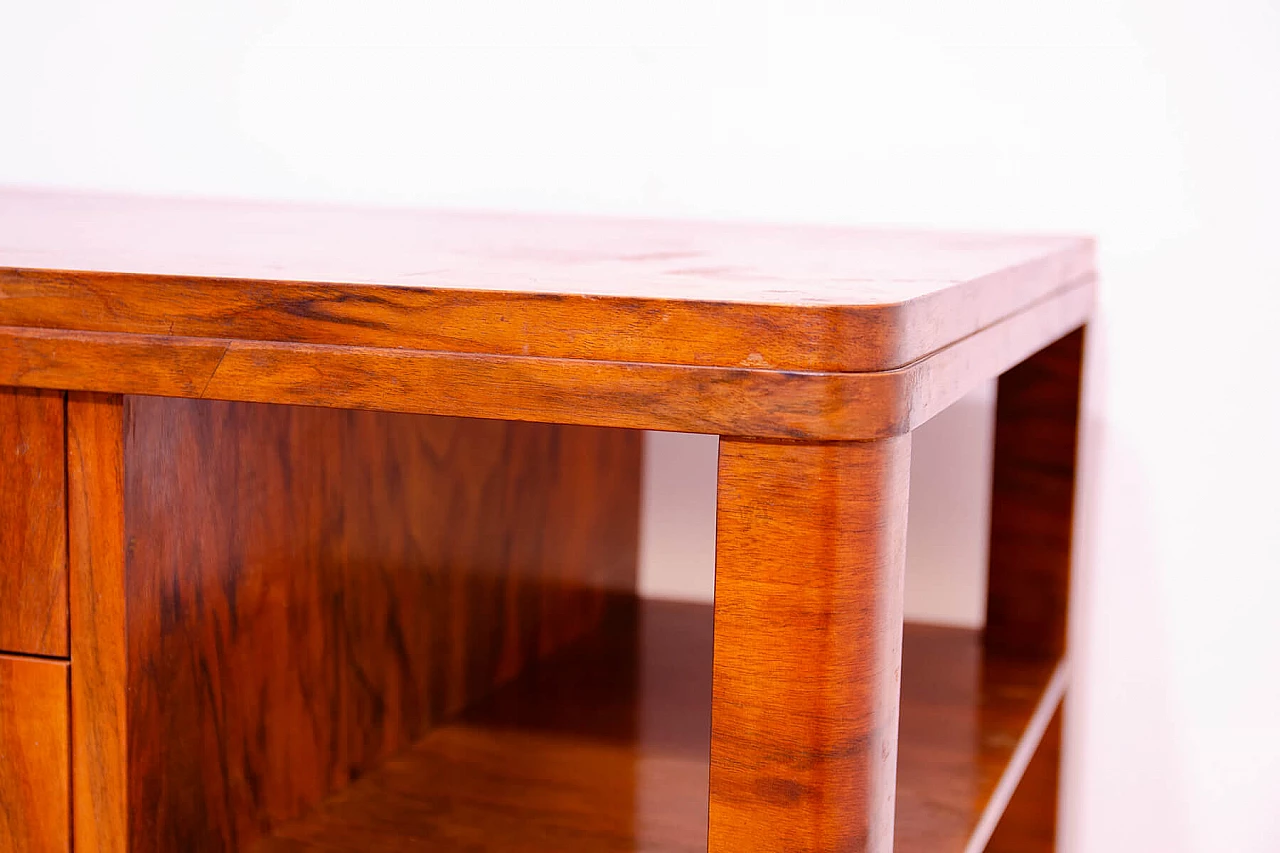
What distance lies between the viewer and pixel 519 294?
1.65 feet

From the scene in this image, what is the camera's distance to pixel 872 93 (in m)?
1.09

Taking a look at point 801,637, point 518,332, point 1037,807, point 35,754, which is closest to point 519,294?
point 518,332

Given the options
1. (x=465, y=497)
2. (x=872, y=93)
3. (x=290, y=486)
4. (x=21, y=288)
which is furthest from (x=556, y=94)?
(x=21, y=288)

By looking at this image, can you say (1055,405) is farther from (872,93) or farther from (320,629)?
(320,629)

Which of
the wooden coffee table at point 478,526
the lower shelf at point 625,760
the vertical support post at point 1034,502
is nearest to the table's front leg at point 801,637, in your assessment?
the wooden coffee table at point 478,526

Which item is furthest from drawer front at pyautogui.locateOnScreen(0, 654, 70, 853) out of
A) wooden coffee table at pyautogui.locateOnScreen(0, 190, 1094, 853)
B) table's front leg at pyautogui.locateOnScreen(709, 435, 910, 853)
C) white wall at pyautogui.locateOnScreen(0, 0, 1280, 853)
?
white wall at pyautogui.locateOnScreen(0, 0, 1280, 853)

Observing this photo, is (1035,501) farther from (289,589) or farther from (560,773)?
(289,589)

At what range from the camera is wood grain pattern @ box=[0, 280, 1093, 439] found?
478mm

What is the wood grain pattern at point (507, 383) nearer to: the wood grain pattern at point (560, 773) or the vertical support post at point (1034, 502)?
the wood grain pattern at point (560, 773)

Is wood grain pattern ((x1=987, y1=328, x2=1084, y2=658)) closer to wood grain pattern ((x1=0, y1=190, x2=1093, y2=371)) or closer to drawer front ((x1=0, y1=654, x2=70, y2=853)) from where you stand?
wood grain pattern ((x1=0, y1=190, x2=1093, y2=371))

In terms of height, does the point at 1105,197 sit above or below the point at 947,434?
above

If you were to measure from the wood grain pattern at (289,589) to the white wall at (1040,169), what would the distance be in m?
0.26

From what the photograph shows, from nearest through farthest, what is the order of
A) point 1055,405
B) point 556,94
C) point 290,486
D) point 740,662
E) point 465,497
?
point 740,662, point 290,486, point 465,497, point 1055,405, point 556,94

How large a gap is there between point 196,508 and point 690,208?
58 cm
